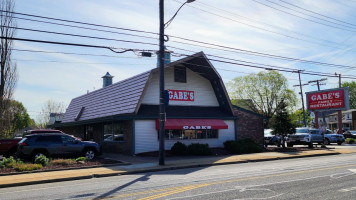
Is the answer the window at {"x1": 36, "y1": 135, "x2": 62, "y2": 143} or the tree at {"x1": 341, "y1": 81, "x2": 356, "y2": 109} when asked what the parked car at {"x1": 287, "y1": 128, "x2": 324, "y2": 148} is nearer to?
the window at {"x1": 36, "y1": 135, "x2": 62, "y2": 143}

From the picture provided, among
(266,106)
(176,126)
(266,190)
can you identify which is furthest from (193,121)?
(266,106)

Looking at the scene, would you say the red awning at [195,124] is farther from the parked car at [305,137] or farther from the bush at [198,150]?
the parked car at [305,137]

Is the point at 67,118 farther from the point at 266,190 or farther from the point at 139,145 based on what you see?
the point at 266,190

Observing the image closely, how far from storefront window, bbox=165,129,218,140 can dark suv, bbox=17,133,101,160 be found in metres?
5.89

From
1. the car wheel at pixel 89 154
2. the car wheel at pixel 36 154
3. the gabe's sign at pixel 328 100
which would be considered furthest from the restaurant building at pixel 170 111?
the gabe's sign at pixel 328 100

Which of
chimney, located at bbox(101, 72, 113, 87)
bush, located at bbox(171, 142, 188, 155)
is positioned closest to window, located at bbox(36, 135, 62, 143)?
bush, located at bbox(171, 142, 188, 155)

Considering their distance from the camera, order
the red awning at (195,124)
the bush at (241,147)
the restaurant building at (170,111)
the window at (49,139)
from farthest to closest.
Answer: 1. the bush at (241,147)
2. the red awning at (195,124)
3. the restaurant building at (170,111)
4. the window at (49,139)

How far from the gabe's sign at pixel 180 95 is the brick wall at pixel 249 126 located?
14.1 ft

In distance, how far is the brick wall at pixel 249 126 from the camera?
27188 millimetres

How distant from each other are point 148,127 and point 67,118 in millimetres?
14703

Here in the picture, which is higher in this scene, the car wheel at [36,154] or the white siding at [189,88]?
the white siding at [189,88]

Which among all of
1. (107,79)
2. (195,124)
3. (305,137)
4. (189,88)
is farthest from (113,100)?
(305,137)

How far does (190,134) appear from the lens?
24625 millimetres

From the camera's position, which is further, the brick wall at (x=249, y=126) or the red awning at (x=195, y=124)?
the brick wall at (x=249, y=126)
